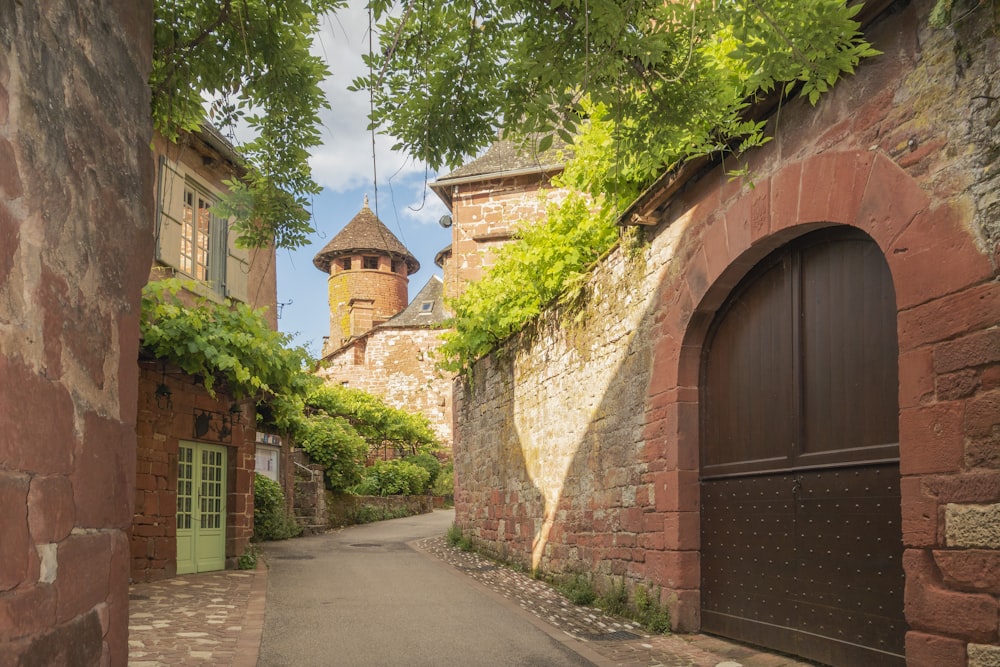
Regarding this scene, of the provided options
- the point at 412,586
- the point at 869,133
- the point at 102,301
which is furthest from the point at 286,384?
the point at 102,301

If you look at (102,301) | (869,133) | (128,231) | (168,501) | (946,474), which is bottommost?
(168,501)

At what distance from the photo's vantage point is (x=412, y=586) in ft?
30.7

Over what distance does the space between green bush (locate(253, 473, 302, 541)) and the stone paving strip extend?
6.58m

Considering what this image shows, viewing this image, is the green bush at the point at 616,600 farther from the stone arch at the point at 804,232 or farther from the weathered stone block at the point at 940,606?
the weathered stone block at the point at 940,606

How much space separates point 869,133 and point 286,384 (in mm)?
8135

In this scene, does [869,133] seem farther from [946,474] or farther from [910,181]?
[946,474]

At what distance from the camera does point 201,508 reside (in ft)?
35.2

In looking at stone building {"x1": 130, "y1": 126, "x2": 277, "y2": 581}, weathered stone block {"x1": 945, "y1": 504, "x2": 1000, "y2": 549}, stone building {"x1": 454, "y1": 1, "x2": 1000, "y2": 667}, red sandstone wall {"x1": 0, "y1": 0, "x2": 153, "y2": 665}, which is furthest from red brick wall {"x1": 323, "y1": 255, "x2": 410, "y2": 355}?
red sandstone wall {"x1": 0, "y1": 0, "x2": 153, "y2": 665}

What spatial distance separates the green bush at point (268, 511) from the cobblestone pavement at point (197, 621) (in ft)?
15.0

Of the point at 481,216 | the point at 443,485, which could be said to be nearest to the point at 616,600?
the point at 481,216

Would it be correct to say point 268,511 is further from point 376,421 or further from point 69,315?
point 69,315

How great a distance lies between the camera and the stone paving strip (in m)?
5.44

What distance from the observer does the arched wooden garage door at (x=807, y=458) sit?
4.61 metres

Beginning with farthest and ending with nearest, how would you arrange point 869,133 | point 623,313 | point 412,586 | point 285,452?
point 285,452 → point 412,586 → point 623,313 → point 869,133
